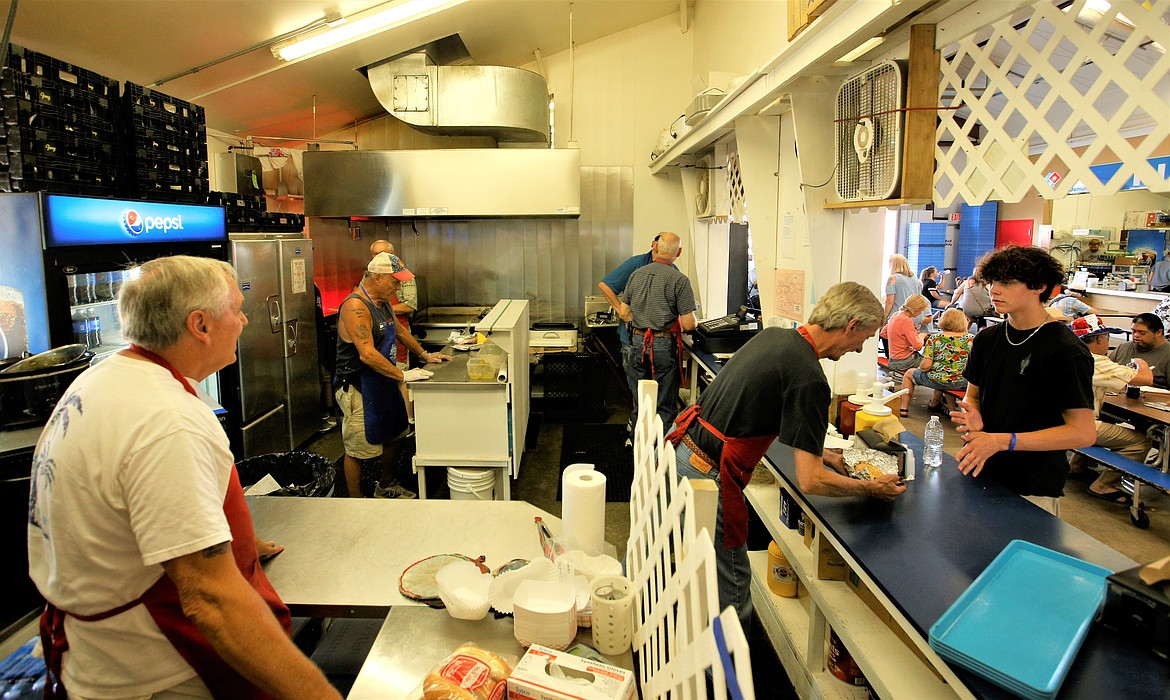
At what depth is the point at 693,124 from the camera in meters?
4.14

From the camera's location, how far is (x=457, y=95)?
545 centimetres

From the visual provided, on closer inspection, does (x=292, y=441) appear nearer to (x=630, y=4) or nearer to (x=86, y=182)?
(x=86, y=182)

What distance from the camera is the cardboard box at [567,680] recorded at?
1090mm

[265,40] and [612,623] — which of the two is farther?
[265,40]

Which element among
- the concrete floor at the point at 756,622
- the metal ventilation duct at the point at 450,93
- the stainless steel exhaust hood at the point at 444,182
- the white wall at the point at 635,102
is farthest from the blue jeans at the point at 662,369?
the metal ventilation duct at the point at 450,93

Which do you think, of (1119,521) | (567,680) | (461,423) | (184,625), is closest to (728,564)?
(567,680)

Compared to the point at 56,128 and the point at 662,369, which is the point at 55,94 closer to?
the point at 56,128

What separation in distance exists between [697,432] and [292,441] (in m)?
4.12

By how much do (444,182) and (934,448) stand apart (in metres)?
4.83

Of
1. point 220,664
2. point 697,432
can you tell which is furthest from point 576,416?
point 220,664

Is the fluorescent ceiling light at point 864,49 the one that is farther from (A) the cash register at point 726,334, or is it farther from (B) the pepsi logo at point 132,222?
(B) the pepsi logo at point 132,222

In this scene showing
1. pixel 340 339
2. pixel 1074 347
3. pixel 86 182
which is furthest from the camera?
pixel 340 339

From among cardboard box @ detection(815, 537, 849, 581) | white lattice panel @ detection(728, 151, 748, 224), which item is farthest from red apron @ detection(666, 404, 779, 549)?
white lattice panel @ detection(728, 151, 748, 224)

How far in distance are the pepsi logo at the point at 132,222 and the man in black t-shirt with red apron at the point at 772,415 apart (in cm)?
298
